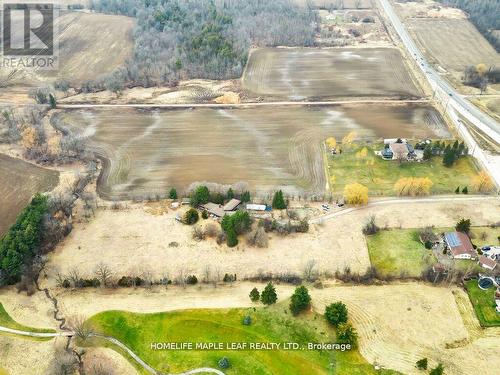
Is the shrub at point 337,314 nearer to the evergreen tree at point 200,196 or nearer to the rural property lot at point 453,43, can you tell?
the evergreen tree at point 200,196

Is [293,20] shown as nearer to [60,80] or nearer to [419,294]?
[60,80]

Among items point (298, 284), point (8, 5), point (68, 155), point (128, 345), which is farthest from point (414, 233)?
point (8, 5)

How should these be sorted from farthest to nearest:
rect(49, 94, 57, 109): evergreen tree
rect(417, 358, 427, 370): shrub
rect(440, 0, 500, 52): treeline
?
rect(440, 0, 500, 52): treeline, rect(49, 94, 57, 109): evergreen tree, rect(417, 358, 427, 370): shrub

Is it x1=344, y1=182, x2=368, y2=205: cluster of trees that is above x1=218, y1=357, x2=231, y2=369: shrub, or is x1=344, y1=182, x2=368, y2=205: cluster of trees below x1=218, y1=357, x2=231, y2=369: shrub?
above

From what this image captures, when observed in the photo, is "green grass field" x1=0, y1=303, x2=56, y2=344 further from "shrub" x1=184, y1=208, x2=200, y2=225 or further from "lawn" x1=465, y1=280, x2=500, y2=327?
"lawn" x1=465, y1=280, x2=500, y2=327

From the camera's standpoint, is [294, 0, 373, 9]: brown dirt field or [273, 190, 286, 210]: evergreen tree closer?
[273, 190, 286, 210]: evergreen tree

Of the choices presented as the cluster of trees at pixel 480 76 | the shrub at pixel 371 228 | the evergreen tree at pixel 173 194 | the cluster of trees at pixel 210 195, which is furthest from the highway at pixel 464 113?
the evergreen tree at pixel 173 194

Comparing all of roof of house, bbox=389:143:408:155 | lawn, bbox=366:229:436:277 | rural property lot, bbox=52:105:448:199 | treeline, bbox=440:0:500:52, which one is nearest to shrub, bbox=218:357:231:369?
lawn, bbox=366:229:436:277
